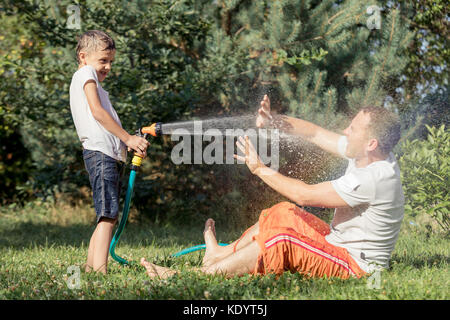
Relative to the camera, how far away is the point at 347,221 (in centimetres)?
289

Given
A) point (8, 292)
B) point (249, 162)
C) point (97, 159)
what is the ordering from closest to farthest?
point (8, 292) < point (249, 162) < point (97, 159)

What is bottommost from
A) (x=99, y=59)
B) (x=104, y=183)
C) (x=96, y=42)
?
(x=104, y=183)

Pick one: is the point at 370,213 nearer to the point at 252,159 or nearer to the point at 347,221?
the point at 347,221

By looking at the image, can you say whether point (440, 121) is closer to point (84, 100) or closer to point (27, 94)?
point (84, 100)

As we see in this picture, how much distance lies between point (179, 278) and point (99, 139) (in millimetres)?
1066

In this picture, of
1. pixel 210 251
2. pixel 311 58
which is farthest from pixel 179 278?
pixel 311 58

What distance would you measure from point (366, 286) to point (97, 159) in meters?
1.83

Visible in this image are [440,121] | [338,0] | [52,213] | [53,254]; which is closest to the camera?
[53,254]

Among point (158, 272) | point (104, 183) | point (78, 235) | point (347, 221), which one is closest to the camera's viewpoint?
point (347, 221)

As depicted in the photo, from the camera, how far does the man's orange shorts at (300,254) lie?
277 centimetres

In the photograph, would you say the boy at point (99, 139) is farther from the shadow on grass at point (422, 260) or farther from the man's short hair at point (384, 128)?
the shadow on grass at point (422, 260)

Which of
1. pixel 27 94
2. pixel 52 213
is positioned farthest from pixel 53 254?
pixel 52 213

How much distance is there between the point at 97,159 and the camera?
126 inches

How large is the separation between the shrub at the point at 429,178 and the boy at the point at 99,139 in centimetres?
260
